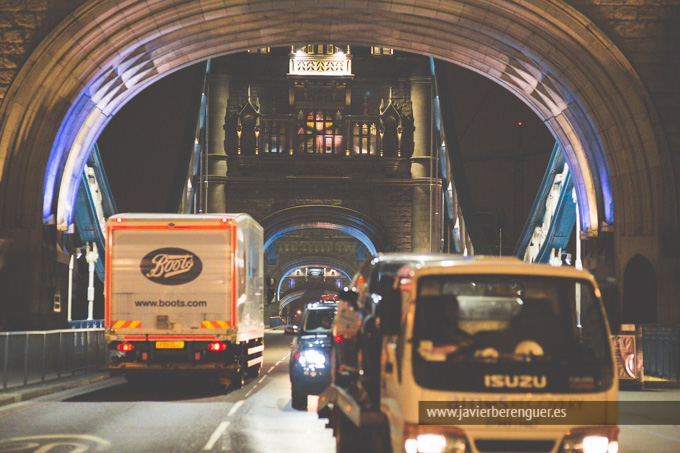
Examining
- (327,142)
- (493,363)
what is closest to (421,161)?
(327,142)

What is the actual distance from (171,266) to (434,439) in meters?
9.77

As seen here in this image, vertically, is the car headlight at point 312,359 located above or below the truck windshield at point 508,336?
below

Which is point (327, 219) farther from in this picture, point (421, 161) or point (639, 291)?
point (639, 291)

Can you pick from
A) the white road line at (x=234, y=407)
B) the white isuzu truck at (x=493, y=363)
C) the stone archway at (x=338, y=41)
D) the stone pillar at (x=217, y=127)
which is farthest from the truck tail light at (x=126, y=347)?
the stone pillar at (x=217, y=127)

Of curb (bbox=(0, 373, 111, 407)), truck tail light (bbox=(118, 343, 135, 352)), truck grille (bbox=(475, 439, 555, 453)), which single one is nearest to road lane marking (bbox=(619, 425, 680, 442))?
truck grille (bbox=(475, 439, 555, 453))

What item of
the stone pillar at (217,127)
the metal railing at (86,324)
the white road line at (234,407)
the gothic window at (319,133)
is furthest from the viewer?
the gothic window at (319,133)

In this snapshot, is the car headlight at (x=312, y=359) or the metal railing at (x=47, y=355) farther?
the metal railing at (x=47, y=355)

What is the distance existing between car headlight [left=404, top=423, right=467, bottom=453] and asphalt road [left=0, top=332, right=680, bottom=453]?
11.2 ft

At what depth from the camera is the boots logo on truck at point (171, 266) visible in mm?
14938

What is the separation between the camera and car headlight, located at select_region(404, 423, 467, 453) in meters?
5.79

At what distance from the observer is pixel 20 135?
66.6ft

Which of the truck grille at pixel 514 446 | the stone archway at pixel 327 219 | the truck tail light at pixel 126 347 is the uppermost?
the stone archway at pixel 327 219

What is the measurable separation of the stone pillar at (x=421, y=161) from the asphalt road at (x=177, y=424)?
33099mm

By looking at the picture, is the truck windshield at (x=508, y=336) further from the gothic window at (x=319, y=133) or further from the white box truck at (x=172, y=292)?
the gothic window at (x=319, y=133)
